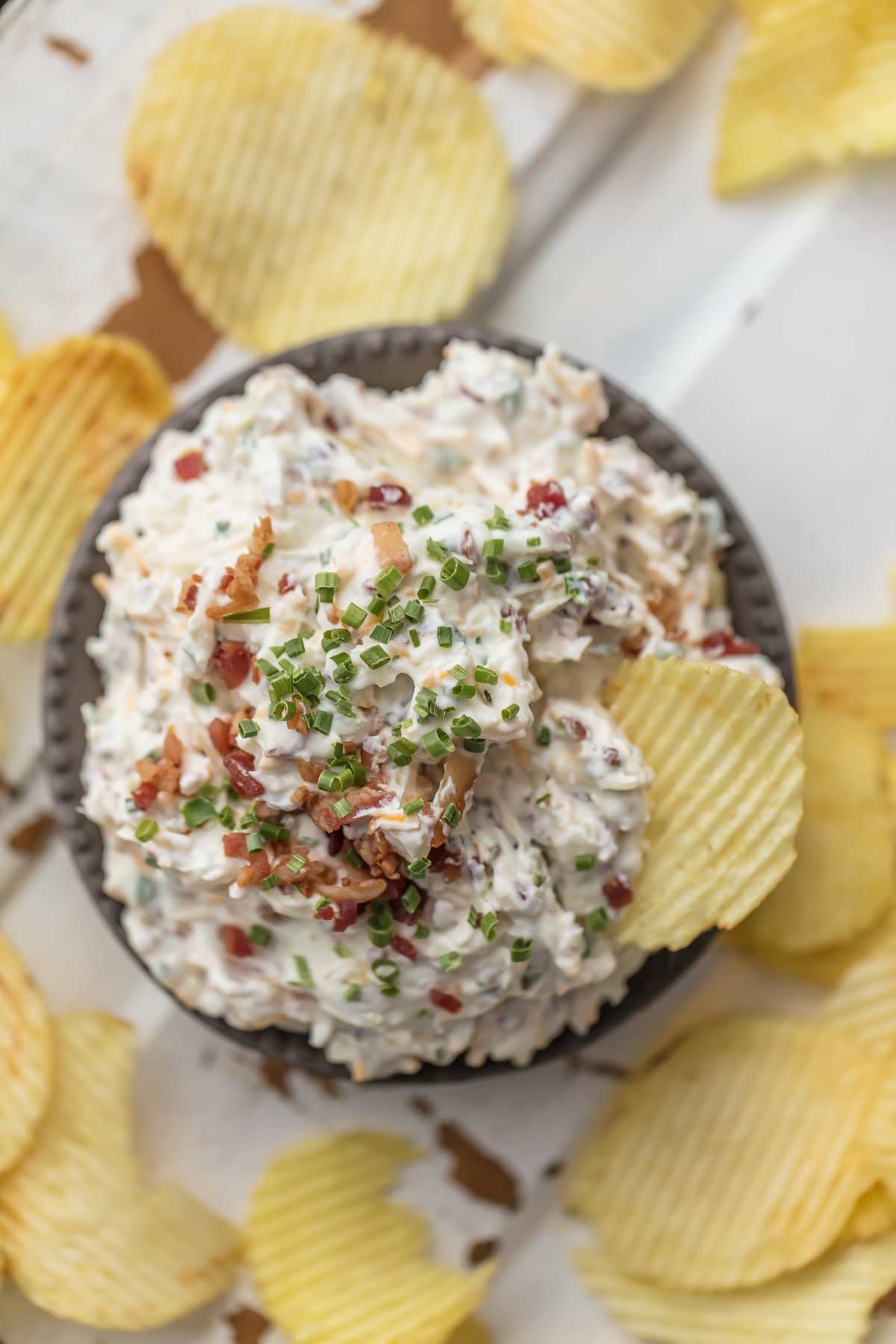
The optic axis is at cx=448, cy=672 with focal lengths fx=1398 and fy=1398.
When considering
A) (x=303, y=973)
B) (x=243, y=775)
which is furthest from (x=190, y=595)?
(x=303, y=973)

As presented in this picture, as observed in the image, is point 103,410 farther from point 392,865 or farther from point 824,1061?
point 824,1061

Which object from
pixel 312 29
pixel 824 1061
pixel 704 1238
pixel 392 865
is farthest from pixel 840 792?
pixel 312 29

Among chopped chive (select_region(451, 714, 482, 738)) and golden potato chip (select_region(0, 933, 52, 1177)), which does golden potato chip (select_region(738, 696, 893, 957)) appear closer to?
chopped chive (select_region(451, 714, 482, 738))

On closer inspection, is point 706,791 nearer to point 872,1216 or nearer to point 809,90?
point 872,1216

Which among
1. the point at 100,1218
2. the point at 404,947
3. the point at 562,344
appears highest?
the point at 562,344

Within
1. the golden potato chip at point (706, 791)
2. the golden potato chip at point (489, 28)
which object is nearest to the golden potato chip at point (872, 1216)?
the golden potato chip at point (706, 791)

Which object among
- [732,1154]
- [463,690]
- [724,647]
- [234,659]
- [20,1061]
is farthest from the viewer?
[732,1154]
